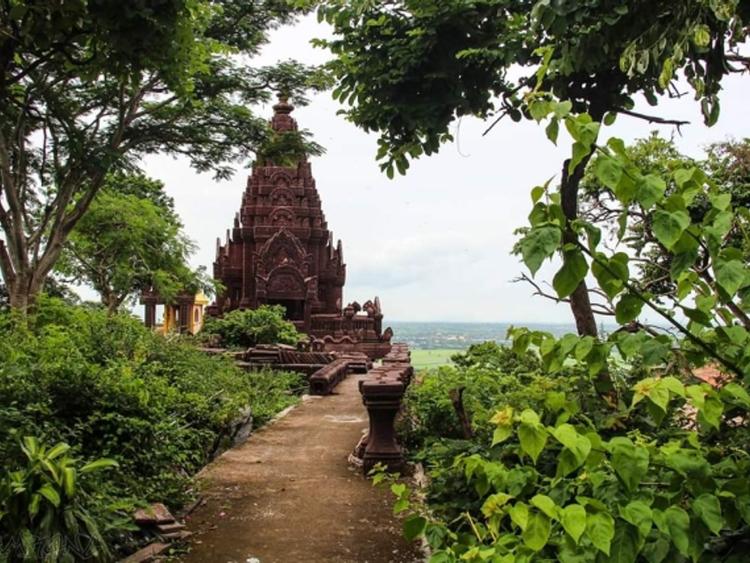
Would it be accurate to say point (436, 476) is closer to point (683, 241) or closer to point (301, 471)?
point (301, 471)

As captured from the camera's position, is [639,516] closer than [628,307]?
Yes

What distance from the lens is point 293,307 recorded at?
26469 millimetres

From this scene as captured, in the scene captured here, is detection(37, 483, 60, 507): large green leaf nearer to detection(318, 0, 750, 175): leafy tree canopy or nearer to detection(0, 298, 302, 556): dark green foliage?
detection(0, 298, 302, 556): dark green foliage

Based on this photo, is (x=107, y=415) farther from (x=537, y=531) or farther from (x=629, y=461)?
(x=629, y=461)

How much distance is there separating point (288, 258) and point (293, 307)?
74.1 inches

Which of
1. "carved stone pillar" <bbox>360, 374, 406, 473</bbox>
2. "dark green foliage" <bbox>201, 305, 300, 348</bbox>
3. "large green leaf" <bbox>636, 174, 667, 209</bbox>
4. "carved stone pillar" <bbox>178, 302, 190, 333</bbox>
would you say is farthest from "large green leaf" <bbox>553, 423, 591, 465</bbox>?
"carved stone pillar" <bbox>178, 302, 190, 333</bbox>

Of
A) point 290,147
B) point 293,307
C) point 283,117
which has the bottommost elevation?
point 293,307

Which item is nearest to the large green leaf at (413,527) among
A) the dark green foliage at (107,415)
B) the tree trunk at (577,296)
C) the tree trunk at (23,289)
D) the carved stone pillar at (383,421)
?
the dark green foliage at (107,415)

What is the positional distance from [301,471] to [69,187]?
8.11 m

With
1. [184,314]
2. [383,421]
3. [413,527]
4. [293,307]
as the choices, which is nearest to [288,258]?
[293,307]

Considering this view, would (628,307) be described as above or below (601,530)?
above

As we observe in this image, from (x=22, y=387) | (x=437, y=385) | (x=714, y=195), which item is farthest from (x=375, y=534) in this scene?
(x=714, y=195)

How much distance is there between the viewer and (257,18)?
1300cm

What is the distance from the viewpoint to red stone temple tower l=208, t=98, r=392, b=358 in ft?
83.6
